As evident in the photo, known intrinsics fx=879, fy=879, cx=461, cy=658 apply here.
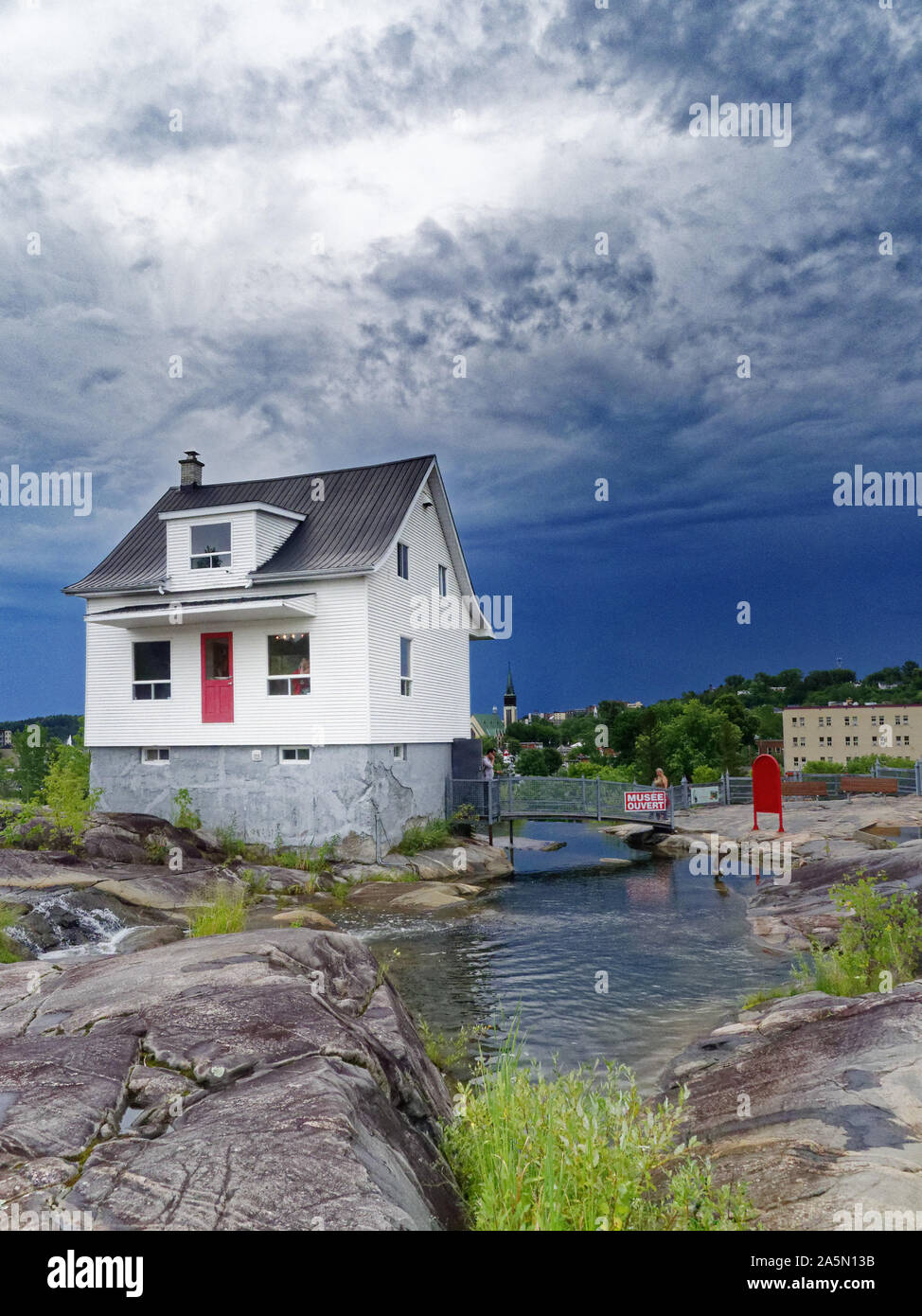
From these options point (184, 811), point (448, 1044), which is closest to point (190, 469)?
point (184, 811)

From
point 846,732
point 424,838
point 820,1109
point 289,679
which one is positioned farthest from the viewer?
point 846,732

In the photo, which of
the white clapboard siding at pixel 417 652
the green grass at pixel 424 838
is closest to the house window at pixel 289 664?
the white clapboard siding at pixel 417 652

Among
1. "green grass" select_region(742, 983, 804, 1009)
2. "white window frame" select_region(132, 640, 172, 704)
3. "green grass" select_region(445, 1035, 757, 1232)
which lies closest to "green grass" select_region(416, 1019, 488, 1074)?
"green grass" select_region(445, 1035, 757, 1232)

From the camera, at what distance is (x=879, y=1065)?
21.9ft

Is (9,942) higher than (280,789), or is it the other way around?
(280,789)

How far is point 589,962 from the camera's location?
1445 cm

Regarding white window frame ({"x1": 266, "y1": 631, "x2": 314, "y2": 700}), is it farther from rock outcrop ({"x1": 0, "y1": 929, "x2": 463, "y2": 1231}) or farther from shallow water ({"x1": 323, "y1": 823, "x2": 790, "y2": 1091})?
rock outcrop ({"x1": 0, "y1": 929, "x2": 463, "y2": 1231})

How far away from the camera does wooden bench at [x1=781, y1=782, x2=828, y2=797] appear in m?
36.2

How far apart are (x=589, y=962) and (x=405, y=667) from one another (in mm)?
12897

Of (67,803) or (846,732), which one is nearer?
(67,803)

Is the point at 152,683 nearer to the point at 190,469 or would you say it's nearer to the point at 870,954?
the point at 190,469
